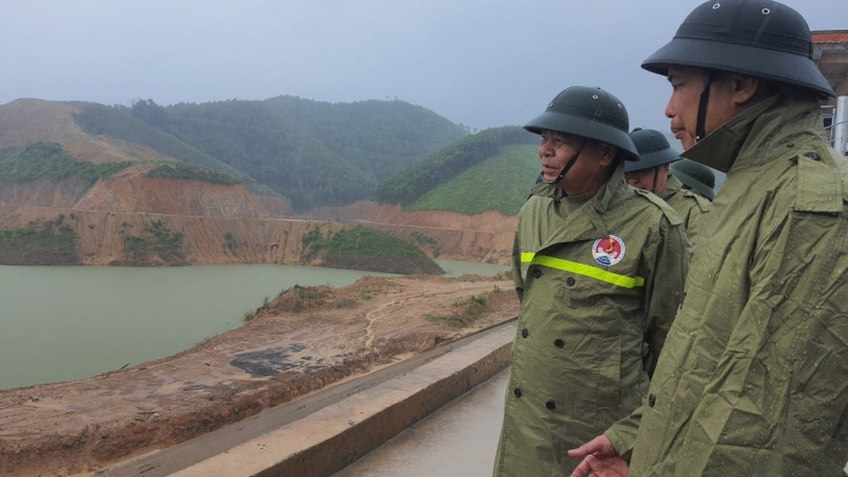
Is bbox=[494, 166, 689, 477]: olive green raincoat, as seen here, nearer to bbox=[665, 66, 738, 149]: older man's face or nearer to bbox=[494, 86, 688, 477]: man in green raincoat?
bbox=[494, 86, 688, 477]: man in green raincoat

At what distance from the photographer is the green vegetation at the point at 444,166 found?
172 feet

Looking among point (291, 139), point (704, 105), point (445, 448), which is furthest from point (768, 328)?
point (291, 139)

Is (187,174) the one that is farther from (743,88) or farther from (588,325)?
(743,88)

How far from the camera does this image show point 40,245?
29.1m

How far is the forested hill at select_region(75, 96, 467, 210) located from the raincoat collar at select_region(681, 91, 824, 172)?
57.8m

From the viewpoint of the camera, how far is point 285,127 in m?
85.8

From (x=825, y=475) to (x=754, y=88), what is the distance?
2.46 feet

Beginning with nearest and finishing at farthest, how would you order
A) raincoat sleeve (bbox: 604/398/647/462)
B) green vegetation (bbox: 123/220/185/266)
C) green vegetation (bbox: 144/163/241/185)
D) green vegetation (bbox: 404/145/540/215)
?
raincoat sleeve (bbox: 604/398/647/462) < green vegetation (bbox: 123/220/185/266) < green vegetation (bbox: 144/163/241/185) < green vegetation (bbox: 404/145/540/215)

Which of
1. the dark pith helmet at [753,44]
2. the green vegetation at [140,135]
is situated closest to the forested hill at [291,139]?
the green vegetation at [140,135]

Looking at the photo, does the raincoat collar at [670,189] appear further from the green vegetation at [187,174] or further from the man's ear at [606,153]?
the green vegetation at [187,174]

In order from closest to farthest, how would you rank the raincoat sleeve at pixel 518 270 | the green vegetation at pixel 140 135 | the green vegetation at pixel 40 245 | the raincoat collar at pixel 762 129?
the raincoat collar at pixel 762 129 → the raincoat sleeve at pixel 518 270 → the green vegetation at pixel 40 245 → the green vegetation at pixel 140 135

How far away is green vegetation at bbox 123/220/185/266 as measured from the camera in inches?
1183

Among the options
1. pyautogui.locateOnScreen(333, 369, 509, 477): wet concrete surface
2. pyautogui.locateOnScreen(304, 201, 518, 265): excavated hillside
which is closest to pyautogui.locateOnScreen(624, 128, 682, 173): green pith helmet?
pyautogui.locateOnScreen(333, 369, 509, 477): wet concrete surface

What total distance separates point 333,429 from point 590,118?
6.91ft
